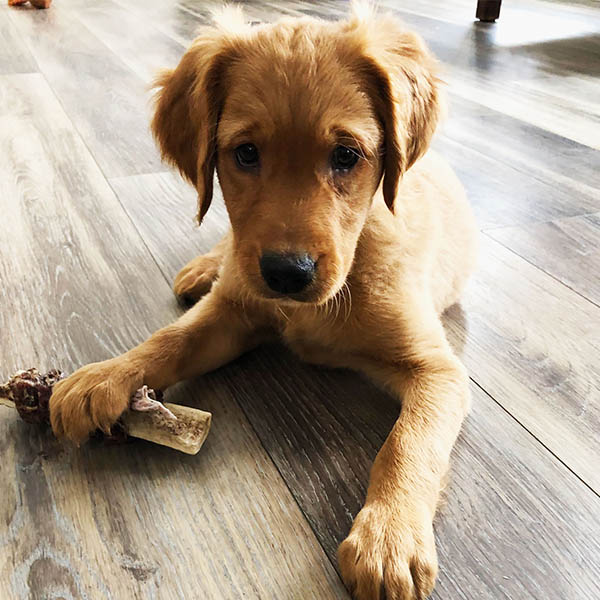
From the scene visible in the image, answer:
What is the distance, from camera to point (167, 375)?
5.47 ft

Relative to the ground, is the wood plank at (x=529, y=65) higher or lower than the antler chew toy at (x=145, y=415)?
lower

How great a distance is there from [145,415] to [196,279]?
0.68 m

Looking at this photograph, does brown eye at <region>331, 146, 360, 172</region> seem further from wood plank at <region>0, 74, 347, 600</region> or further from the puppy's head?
wood plank at <region>0, 74, 347, 600</region>

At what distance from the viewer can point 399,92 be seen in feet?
5.07

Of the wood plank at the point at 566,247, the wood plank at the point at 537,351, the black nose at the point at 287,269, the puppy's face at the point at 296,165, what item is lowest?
the wood plank at the point at 566,247

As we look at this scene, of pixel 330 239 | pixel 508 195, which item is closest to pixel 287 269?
pixel 330 239

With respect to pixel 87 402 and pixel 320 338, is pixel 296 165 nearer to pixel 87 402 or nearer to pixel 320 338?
pixel 320 338

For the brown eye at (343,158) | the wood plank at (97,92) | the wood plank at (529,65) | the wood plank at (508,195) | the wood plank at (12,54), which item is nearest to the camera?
the brown eye at (343,158)

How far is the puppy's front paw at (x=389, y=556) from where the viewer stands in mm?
1181

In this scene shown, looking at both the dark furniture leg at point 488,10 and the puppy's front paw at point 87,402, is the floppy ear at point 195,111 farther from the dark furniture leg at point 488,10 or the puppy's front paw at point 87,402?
the dark furniture leg at point 488,10

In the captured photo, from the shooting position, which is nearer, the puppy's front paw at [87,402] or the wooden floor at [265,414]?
the wooden floor at [265,414]

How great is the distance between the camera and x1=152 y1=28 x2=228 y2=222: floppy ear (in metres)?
1.58

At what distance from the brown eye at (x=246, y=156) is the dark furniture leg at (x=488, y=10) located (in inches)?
243

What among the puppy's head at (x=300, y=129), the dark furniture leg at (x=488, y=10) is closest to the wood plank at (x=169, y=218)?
the puppy's head at (x=300, y=129)
